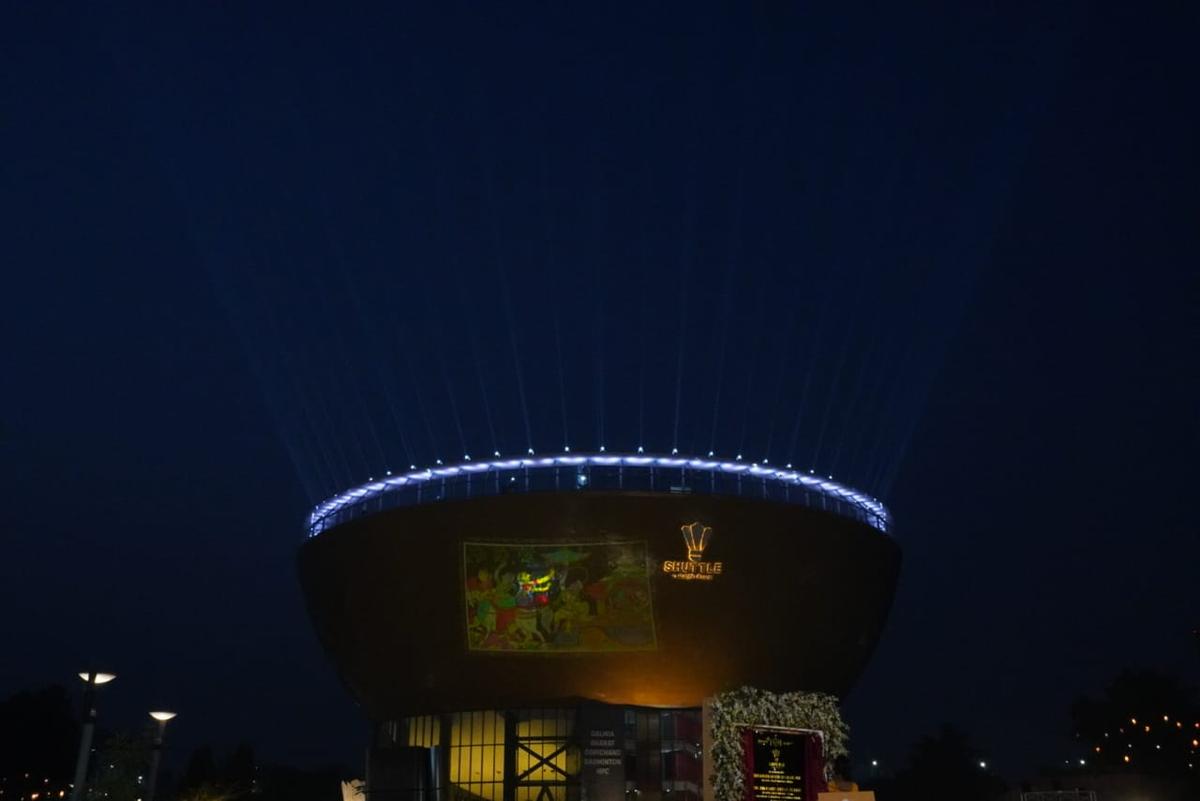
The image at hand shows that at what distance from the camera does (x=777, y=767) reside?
23641 millimetres

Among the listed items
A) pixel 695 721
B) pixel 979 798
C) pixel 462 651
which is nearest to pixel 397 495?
pixel 462 651

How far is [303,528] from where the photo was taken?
218 feet

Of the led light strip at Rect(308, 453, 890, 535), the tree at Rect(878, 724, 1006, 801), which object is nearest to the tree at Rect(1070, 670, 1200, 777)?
the tree at Rect(878, 724, 1006, 801)

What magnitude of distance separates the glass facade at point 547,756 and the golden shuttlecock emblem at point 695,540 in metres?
7.18

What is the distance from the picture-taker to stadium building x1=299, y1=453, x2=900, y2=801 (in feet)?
176

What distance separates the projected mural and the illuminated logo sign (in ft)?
5.18

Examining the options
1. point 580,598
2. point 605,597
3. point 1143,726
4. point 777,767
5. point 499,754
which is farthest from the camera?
point 1143,726

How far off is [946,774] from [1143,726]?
1891 cm

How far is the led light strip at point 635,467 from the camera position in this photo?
5669 centimetres

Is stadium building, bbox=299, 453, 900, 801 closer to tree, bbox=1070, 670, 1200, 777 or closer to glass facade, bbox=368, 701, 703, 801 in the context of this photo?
glass facade, bbox=368, 701, 703, 801

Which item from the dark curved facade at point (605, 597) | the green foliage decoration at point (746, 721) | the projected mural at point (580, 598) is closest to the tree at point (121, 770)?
the dark curved facade at point (605, 597)

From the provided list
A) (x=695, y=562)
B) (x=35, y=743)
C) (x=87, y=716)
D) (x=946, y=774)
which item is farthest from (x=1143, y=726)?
(x=87, y=716)

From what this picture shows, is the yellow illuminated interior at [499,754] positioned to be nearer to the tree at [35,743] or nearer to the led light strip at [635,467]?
the led light strip at [635,467]

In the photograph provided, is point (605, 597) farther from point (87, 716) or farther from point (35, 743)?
point (35, 743)
